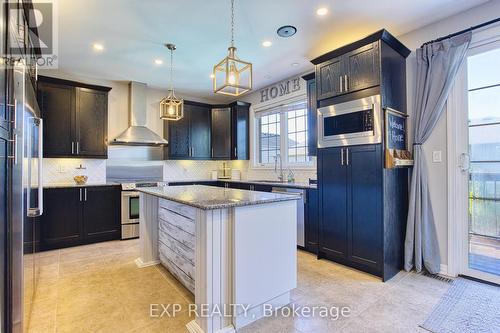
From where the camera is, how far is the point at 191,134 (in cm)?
546

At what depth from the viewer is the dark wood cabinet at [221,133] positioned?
5648mm

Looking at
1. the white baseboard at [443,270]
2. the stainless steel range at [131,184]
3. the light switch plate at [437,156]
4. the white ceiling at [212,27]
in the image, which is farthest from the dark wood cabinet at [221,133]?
the white baseboard at [443,270]

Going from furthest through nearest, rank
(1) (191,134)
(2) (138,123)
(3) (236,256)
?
(1) (191,134) → (2) (138,123) → (3) (236,256)

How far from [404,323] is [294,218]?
1.12 m

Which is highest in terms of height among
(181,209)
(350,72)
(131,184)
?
(350,72)

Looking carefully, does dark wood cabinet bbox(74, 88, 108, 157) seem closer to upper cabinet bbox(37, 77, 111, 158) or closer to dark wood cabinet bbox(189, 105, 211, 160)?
upper cabinet bbox(37, 77, 111, 158)

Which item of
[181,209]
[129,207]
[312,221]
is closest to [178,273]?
[181,209]

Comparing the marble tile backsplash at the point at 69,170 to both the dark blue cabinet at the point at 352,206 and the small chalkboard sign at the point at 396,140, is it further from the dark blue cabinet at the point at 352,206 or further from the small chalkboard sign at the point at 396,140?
the small chalkboard sign at the point at 396,140

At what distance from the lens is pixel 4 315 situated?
4.33 feet

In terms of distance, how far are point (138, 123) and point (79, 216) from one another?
1.92 meters

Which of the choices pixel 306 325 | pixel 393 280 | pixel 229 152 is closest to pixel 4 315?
pixel 306 325

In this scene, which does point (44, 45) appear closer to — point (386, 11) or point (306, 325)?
point (386, 11)
